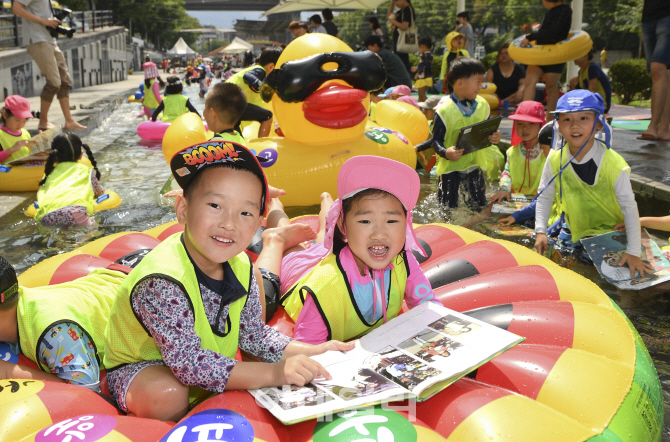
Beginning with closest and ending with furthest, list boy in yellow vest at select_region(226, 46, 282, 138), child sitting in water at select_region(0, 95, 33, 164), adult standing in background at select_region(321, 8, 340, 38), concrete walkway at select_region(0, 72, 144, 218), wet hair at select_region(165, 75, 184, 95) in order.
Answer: concrete walkway at select_region(0, 72, 144, 218) < child sitting in water at select_region(0, 95, 33, 164) < boy in yellow vest at select_region(226, 46, 282, 138) < wet hair at select_region(165, 75, 184, 95) < adult standing in background at select_region(321, 8, 340, 38)

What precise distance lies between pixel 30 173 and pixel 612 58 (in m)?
34.5

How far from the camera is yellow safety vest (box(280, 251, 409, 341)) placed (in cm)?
199

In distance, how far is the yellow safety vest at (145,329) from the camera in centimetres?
163

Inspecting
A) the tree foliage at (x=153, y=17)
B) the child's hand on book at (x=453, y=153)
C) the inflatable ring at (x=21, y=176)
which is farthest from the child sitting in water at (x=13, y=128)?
the tree foliage at (x=153, y=17)

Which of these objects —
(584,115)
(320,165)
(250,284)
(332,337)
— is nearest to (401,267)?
(332,337)

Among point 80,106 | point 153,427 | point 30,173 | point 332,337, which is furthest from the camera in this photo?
point 80,106

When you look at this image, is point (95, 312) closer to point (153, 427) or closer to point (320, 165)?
point (153, 427)

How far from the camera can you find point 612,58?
3269cm

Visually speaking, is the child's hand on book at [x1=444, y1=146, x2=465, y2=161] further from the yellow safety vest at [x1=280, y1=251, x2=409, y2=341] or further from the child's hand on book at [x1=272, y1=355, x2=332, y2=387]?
the child's hand on book at [x1=272, y1=355, x2=332, y2=387]

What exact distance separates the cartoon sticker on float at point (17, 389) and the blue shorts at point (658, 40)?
6309 millimetres

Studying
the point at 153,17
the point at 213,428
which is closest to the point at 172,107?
the point at 213,428

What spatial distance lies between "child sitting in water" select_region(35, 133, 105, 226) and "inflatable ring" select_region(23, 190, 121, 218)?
0.23ft

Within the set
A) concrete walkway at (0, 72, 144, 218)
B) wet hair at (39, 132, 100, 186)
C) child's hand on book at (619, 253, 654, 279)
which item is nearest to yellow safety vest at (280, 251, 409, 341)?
child's hand on book at (619, 253, 654, 279)

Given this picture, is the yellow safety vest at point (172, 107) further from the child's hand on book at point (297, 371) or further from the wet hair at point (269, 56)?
the child's hand on book at point (297, 371)
